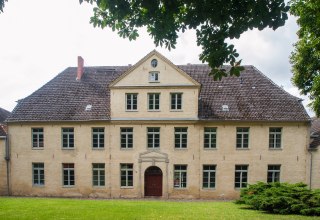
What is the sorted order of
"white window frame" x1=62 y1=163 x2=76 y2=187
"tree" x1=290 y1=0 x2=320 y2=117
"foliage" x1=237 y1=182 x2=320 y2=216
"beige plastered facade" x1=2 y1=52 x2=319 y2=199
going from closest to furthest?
1. "foliage" x1=237 y1=182 x2=320 y2=216
2. "tree" x1=290 y1=0 x2=320 y2=117
3. "beige plastered facade" x1=2 y1=52 x2=319 y2=199
4. "white window frame" x1=62 y1=163 x2=76 y2=187

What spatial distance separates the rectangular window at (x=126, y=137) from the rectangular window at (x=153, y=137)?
1456 mm

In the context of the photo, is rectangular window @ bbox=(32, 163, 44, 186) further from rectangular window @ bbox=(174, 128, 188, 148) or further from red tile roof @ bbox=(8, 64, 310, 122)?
rectangular window @ bbox=(174, 128, 188, 148)

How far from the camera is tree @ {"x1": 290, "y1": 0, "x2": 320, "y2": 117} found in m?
16.9

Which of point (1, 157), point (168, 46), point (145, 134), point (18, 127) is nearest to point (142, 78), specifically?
point (145, 134)

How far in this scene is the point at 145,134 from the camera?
2330 centimetres

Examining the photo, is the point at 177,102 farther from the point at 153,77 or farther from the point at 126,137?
the point at 126,137

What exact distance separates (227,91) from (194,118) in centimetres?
433

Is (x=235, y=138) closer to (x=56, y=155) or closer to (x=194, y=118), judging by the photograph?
(x=194, y=118)

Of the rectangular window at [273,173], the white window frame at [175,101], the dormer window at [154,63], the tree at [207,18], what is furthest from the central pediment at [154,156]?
the tree at [207,18]

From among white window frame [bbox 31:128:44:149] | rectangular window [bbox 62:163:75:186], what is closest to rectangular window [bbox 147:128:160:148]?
rectangular window [bbox 62:163:75:186]

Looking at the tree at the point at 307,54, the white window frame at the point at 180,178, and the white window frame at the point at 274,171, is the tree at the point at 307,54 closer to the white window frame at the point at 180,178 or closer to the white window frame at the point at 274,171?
the white window frame at the point at 274,171

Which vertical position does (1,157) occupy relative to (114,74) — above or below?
below

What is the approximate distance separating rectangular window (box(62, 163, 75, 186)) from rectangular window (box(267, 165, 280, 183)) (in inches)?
618

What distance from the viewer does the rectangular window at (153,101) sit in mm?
23312
